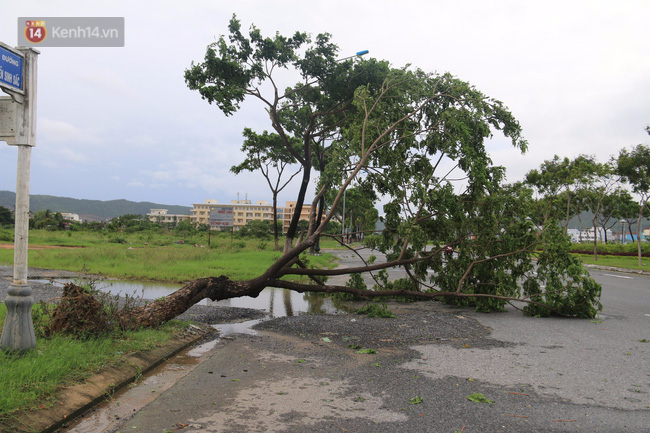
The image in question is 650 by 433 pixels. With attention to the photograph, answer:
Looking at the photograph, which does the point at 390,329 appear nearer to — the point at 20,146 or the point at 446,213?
the point at 446,213

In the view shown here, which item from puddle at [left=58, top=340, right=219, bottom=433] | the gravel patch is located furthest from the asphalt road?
puddle at [left=58, top=340, right=219, bottom=433]

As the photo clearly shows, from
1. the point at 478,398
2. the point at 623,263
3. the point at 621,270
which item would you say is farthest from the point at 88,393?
the point at 623,263

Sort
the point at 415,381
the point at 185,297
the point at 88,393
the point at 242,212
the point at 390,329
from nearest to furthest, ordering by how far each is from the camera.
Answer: the point at 88,393, the point at 415,381, the point at 185,297, the point at 390,329, the point at 242,212

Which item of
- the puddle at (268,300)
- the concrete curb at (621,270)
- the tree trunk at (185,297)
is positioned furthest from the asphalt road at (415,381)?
the concrete curb at (621,270)

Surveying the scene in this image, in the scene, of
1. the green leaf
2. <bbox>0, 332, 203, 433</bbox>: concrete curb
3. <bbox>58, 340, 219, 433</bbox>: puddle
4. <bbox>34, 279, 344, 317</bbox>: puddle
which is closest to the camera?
<bbox>0, 332, 203, 433</bbox>: concrete curb

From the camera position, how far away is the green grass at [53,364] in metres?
3.85

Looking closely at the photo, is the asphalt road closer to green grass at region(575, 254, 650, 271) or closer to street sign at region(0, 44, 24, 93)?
street sign at region(0, 44, 24, 93)

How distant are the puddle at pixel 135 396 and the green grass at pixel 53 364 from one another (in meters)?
0.32

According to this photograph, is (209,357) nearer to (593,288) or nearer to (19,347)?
(19,347)

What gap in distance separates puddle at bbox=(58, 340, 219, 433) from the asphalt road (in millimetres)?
142

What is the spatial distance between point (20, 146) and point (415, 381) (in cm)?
502

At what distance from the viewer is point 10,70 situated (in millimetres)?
4836

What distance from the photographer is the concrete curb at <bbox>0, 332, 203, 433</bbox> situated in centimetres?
368

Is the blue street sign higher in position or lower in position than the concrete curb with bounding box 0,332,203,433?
higher
